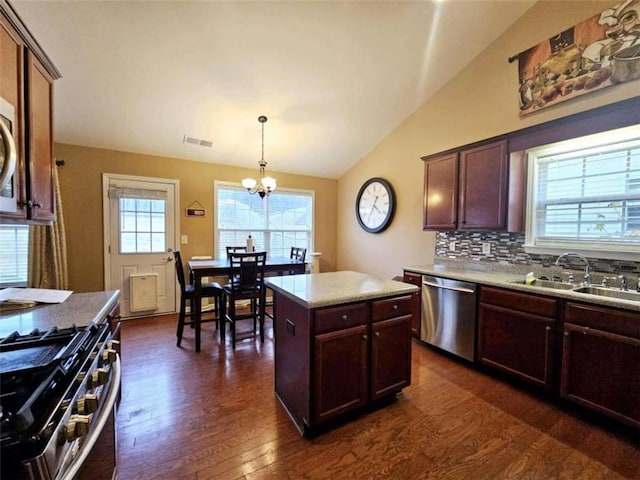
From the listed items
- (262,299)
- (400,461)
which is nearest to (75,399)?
(400,461)

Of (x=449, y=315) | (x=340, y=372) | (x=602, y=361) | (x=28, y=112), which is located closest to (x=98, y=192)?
(x=28, y=112)

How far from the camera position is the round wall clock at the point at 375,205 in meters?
4.29

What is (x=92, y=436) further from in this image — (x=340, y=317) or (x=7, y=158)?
(x=340, y=317)

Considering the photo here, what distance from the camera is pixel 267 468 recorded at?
1523 millimetres

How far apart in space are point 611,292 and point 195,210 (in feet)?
15.8

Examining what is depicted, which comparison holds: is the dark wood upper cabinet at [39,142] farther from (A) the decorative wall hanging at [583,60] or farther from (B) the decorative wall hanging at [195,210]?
(A) the decorative wall hanging at [583,60]

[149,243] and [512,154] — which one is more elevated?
[512,154]

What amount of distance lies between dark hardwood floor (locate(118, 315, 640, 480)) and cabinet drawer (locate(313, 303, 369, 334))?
2.32 ft

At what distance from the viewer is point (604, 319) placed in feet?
5.91

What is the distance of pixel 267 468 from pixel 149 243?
3557 mm

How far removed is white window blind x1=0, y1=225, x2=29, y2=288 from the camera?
2.95 metres

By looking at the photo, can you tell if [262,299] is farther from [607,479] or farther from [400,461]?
[607,479]

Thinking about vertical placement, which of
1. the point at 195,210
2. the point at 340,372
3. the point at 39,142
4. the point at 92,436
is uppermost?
the point at 39,142

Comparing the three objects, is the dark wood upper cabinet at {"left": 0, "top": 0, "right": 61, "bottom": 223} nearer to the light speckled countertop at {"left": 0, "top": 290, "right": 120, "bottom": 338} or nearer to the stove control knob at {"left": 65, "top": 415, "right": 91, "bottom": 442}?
Result: the light speckled countertop at {"left": 0, "top": 290, "right": 120, "bottom": 338}
